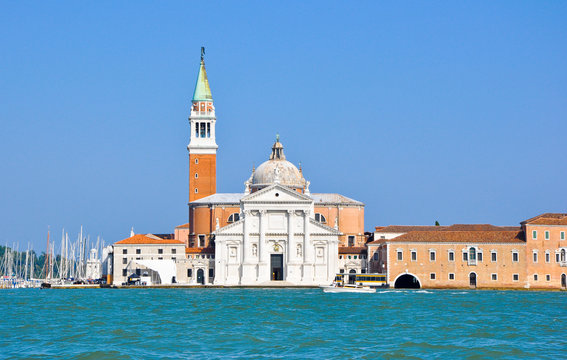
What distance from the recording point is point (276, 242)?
73.2 m

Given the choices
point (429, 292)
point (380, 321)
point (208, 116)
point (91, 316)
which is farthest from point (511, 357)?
point (208, 116)

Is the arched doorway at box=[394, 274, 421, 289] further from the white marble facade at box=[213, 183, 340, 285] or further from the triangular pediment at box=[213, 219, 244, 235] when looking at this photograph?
the triangular pediment at box=[213, 219, 244, 235]

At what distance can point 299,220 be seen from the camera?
73.2 m

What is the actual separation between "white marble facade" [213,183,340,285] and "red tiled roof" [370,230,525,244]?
7.36 meters

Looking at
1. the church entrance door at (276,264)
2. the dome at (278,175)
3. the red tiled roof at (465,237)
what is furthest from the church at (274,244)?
the red tiled roof at (465,237)

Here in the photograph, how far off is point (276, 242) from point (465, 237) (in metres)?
14.6

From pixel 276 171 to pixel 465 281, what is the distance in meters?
17.2

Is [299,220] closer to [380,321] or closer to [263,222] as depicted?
[263,222]

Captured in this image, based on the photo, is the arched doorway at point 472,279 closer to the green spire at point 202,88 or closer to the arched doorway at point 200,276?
the arched doorway at point 200,276

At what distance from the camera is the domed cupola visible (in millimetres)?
78188

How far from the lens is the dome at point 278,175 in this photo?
257 ft

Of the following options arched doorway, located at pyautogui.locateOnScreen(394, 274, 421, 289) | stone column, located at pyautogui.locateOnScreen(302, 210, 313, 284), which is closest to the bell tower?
stone column, located at pyautogui.locateOnScreen(302, 210, 313, 284)

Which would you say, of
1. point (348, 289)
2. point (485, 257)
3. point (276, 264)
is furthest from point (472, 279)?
point (276, 264)

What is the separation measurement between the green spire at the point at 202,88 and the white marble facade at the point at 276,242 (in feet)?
59.0
